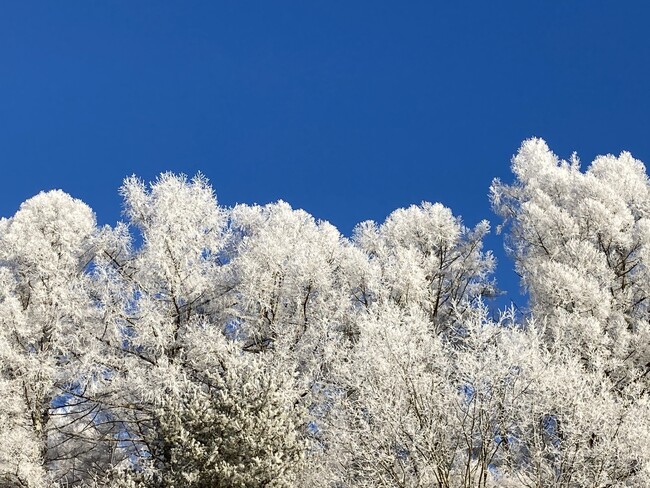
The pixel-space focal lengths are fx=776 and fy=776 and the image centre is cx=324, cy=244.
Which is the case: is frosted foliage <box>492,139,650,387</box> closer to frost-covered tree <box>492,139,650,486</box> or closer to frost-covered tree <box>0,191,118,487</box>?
frost-covered tree <box>492,139,650,486</box>

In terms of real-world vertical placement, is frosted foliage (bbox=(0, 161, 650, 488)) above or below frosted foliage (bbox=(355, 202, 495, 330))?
below

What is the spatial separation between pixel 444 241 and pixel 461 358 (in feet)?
38.9

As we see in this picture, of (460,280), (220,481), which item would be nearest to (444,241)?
(460,280)

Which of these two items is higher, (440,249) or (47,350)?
(440,249)

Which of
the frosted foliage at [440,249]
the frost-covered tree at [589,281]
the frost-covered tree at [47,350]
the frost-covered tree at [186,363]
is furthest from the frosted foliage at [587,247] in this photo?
the frost-covered tree at [47,350]

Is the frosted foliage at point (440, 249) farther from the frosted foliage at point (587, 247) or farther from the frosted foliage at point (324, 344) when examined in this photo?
the frosted foliage at point (587, 247)

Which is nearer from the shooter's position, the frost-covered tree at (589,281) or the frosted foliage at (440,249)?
the frost-covered tree at (589,281)

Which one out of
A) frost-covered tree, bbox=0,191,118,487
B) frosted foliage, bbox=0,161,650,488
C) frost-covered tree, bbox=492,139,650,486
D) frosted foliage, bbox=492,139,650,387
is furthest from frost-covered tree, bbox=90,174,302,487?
frosted foliage, bbox=492,139,650,387

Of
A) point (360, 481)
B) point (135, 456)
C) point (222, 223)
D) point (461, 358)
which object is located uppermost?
point (222, 223)

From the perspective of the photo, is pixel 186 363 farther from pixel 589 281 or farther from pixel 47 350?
pixel 589 281

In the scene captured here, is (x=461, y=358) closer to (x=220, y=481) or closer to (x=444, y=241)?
(x=220, y=481)

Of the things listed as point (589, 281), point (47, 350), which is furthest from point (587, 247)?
point (47, 350)

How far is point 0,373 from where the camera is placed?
19.5 meters

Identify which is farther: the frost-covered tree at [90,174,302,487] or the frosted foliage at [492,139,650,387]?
the frosted foliage at [492,139,650,387]
